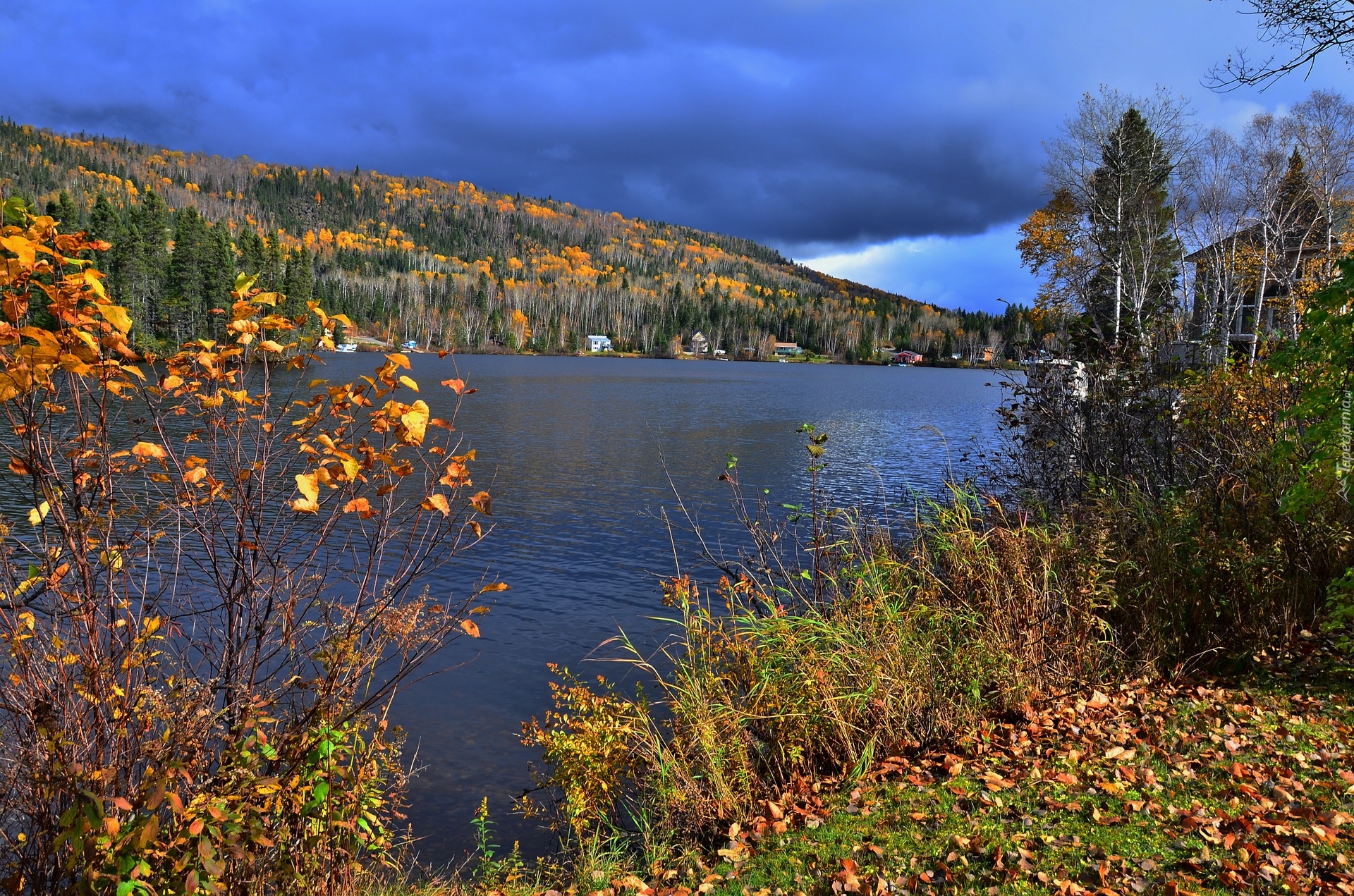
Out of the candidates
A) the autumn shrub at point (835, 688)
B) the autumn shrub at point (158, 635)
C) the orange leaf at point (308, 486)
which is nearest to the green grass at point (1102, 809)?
the autumn shrub at point (835, 688)

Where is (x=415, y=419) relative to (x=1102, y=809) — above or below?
above

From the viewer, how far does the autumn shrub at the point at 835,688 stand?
20.3ft

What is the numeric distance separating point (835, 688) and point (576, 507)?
14.6 m

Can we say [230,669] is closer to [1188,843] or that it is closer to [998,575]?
[1188,843]

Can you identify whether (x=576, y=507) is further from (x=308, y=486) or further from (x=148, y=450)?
(x=308, y=486)

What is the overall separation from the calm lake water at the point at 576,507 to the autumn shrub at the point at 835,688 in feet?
4.10

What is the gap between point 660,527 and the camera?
18.5 m

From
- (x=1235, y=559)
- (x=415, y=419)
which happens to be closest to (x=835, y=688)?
(x=1235, y=559)

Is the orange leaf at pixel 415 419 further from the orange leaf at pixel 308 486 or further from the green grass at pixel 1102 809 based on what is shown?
the green grass at pixel 1102 809

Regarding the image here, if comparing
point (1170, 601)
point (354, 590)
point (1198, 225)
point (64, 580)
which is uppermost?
point (1198, 225)

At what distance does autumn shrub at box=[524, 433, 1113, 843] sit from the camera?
6199 mm

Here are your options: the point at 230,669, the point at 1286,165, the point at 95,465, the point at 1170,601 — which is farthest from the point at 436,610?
the point at 1286,165

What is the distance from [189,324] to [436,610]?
70016 millimetres

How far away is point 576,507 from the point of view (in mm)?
20406
